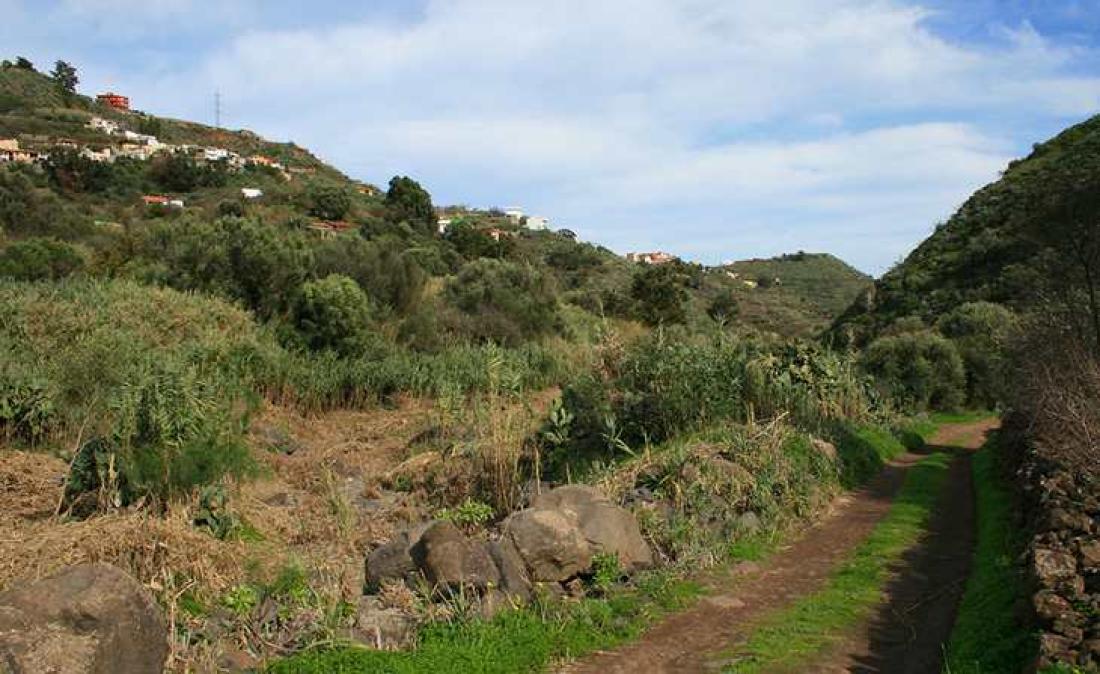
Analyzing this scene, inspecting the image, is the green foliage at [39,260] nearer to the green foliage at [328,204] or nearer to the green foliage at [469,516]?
the green foliage at [469,516]

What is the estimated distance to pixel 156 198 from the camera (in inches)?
1832

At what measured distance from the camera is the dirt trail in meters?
6.70

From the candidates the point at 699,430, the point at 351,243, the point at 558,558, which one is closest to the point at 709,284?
the point at 351,243

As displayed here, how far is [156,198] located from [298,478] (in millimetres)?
37560

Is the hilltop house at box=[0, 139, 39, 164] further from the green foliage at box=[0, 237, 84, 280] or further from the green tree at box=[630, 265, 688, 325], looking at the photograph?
the green tree at box=[630, 265, 688, 325]

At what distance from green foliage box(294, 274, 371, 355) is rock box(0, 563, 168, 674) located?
1671 cm

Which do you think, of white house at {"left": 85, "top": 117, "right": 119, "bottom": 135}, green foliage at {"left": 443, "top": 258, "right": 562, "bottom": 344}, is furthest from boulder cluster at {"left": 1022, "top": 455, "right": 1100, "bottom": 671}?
white house at {"left": 85, "top": 117, "right": 119, "bottom": 135}

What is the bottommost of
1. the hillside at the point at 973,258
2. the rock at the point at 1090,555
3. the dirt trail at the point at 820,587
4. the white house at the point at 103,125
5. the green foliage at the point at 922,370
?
the dirt trail at the point at 820,587

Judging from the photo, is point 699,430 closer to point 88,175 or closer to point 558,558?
point 558,558

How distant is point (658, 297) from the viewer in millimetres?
38969

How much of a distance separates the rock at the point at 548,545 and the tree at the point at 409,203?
145ft

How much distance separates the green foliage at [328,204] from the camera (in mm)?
48312

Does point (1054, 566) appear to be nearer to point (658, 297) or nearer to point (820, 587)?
point (820, 587)

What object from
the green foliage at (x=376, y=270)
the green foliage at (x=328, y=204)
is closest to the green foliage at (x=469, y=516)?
the green foliage at (x=376, y=270)
